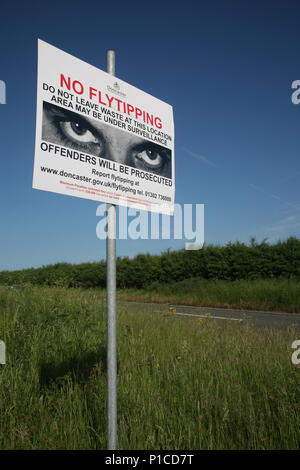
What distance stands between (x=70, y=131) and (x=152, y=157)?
0.71 m

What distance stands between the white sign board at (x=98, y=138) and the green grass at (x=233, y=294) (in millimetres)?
10091

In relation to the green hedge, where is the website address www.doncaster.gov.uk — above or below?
below

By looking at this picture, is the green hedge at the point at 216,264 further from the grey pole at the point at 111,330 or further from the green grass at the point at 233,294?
the grey pole at the point at 111,330

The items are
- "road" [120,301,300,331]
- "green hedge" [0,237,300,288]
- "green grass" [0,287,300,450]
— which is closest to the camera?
"green grass" [0,287,300,450]

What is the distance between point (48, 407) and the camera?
9.25 ft

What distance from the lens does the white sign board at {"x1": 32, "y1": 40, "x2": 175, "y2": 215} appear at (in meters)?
Answer: 1.89

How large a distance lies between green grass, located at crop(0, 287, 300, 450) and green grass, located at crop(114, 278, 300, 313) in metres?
8.05

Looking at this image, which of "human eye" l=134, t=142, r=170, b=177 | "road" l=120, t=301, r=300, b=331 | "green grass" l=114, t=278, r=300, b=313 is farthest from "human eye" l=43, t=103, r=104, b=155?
"green grass" l=114, t=278, r=300, b=313

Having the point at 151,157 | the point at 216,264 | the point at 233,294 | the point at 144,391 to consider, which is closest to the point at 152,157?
the point at 151,157

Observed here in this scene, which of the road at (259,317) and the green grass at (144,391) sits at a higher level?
the road at (259,317)

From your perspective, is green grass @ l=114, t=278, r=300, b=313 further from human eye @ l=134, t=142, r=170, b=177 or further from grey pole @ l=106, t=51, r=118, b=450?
grey pole @ l=106, t=51, r=118, b=450

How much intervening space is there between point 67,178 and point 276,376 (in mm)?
2787

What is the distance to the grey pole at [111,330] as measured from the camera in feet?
6.36

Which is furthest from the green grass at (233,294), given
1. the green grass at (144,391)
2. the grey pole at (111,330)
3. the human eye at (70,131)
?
the human eye at (70,131)
